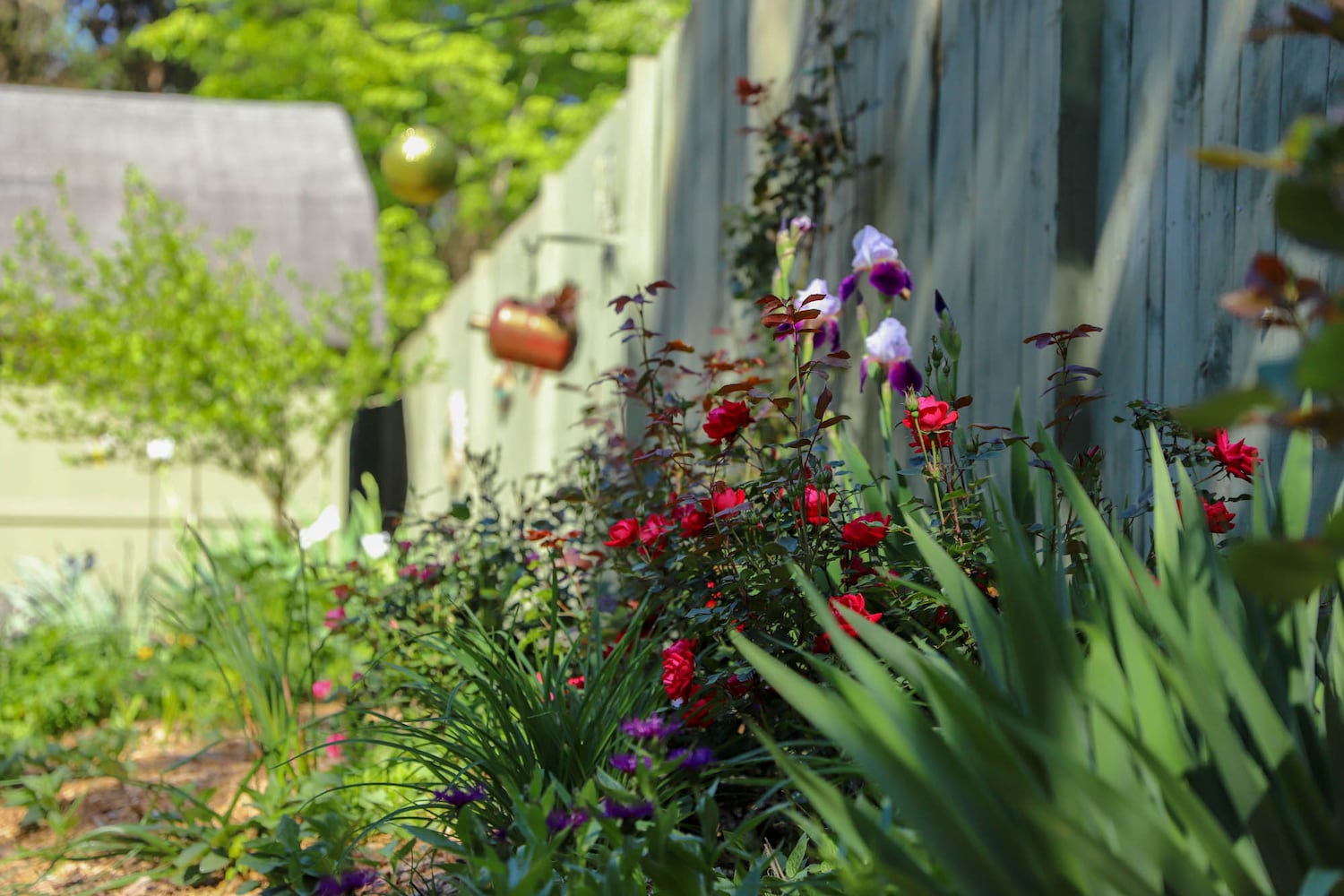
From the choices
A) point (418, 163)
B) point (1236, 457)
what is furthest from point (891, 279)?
point (418, 163)

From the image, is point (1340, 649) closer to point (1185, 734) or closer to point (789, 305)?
point (1185, 734)

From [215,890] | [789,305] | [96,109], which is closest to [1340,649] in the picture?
[789,305]

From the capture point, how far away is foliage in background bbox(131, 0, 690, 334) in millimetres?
13906

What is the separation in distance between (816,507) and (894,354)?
1.24 ft

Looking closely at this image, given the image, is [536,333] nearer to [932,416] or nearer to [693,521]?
[693,521]

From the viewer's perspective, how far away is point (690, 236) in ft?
15.1

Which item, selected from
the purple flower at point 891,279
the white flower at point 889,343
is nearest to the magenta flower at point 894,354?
the white flower at point 889,343

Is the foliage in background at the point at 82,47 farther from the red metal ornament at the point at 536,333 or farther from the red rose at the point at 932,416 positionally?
the red rose at the point at 932,416

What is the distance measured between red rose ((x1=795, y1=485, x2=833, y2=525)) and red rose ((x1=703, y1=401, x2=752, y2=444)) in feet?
0.49

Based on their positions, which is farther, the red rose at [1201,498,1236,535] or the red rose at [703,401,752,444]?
the red rose at [703,401,752,444]

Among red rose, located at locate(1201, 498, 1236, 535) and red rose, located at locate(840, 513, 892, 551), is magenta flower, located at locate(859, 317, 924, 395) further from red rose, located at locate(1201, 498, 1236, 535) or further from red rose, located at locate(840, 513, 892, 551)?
red rose, located at locate(1201, 498, 1236, 535)

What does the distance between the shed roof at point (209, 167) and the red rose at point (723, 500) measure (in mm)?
7340

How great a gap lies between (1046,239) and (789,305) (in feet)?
2.09

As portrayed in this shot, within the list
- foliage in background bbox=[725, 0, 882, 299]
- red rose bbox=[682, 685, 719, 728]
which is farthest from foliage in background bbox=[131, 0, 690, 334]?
red rose bbox=[682, 685, 719, 728]
